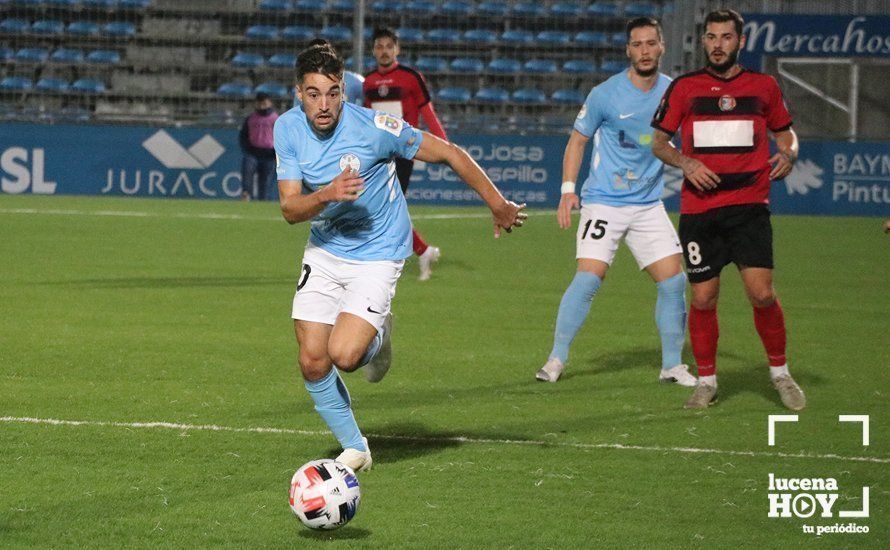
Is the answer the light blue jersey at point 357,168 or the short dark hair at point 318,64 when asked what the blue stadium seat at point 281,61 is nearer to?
the light blue jersey at point 357,168

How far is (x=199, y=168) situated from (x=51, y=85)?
542 centimetres

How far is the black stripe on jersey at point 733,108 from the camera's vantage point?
733cm

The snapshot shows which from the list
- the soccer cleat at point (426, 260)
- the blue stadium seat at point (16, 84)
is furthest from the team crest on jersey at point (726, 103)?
the blue stadium seat at point (16, 84)

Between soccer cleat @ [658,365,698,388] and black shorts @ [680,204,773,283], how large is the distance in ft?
2.70

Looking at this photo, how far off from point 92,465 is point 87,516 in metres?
0.82

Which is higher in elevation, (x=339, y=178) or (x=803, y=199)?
(x=339, y=178)

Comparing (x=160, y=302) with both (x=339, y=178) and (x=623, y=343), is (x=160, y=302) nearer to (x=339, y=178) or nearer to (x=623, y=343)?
(x=623, y=343)

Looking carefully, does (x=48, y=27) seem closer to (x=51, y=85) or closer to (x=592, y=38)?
(x=51, y=85)

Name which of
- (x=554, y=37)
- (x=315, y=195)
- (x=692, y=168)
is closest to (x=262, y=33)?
(x=554, y=37)

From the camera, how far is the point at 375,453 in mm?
6191

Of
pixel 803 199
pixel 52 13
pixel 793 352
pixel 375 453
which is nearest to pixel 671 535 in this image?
pixel 375 453

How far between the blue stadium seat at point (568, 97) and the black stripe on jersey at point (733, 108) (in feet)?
70.7

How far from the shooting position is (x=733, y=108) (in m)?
7.33

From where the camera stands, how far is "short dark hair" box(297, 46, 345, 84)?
559cm
